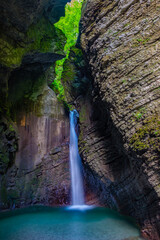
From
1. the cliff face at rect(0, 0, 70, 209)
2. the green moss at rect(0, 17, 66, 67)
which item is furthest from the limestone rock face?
the green moss at rect(0, 17, 66, 67)

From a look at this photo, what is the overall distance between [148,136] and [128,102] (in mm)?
1389

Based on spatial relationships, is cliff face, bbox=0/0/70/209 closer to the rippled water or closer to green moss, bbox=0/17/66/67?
green moss, bbox=0/17/66/67

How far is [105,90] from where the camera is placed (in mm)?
6598

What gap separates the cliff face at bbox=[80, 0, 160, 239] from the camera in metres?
4.81

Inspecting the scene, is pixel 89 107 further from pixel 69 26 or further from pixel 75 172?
pixel 69 26

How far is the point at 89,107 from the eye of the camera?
10.5 metres

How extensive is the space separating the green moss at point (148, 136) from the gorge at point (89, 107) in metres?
0.03

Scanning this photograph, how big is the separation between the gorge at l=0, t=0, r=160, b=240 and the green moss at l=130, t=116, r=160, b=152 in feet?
0.09

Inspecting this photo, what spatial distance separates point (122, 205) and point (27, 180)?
7.22 m

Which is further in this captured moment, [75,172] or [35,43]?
[75,172]

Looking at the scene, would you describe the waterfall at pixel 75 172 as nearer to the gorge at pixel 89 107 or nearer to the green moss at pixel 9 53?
the gorge at pixel 89 107

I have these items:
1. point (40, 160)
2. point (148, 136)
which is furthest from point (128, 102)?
point (40, 160)

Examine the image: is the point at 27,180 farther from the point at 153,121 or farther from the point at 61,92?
the point at 153,121

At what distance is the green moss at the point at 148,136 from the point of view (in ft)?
14.9
